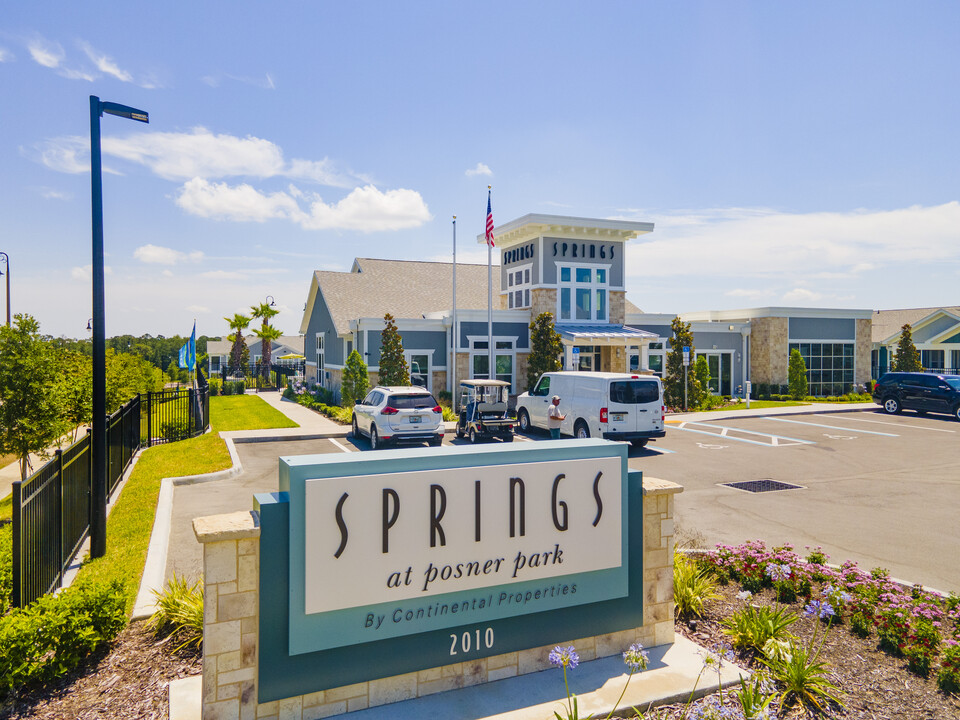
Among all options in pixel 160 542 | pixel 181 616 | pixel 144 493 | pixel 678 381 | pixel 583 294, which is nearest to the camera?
pixel 181 616

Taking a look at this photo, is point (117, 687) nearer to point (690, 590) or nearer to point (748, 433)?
point (690, 590)

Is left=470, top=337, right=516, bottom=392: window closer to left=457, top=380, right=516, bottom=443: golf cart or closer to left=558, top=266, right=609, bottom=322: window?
left=558, top=266, right=609, bottom=322: window

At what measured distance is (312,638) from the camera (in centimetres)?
454

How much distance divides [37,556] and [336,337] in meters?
27.8

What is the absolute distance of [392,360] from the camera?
26844 mm

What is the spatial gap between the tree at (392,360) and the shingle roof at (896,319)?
111 ft

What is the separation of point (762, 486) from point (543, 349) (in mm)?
16139

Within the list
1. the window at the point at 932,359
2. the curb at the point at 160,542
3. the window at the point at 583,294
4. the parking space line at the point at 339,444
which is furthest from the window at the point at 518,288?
the window at the point at 932,359

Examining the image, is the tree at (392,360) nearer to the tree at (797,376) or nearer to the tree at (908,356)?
the tree at (797,376)

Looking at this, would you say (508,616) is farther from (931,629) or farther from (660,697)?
(931,629)

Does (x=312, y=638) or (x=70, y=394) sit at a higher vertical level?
(x=70, y=394)

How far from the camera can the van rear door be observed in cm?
1670

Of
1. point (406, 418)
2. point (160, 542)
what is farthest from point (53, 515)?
point (406, 418)

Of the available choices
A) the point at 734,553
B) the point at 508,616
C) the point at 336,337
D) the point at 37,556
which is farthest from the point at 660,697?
the point at 336,337
